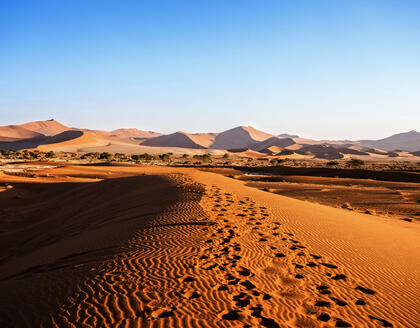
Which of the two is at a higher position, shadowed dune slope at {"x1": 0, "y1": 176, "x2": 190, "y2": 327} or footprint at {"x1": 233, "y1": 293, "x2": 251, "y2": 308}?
footprint at {"x1": 233, "y1": 293, "x2": 251, "y2": 308}

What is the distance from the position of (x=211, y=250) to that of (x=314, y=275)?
2.43 meters

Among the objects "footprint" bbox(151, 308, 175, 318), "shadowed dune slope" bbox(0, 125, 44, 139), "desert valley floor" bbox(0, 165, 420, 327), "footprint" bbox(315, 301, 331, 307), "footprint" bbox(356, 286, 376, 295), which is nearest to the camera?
"footprint" bbox(151, 308, 175, 318)

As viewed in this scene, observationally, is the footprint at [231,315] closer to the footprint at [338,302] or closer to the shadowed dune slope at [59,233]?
the footprint at [338,302]

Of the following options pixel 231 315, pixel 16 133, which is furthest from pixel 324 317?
pixel 16 133

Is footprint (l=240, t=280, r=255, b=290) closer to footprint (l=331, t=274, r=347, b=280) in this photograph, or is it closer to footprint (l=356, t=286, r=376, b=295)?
footprint (l=331, t=274, r=347, b=280)

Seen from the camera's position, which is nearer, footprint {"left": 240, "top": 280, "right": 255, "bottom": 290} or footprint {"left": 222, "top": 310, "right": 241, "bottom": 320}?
footprint {"left": 222, "top": 310, "right": 241, "bottom": 320}

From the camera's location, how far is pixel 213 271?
5.71m

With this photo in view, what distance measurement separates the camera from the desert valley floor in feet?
14.4

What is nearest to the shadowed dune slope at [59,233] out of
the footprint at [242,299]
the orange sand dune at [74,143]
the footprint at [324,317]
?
the footprint at [242,299]

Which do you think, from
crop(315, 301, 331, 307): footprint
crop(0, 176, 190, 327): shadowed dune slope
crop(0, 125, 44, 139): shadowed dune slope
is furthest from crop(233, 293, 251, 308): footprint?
crop(0, 125, 44, 139): shadowed dune slope

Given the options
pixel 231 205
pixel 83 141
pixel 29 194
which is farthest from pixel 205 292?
pixel 83 141

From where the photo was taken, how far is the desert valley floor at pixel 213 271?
4387mm

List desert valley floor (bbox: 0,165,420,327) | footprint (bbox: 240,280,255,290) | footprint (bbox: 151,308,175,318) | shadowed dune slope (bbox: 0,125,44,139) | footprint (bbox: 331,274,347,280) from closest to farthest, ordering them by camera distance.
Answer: footprint (bbox: 151,308,175,318) < desert valley floor (bbox: 0,165,420,327) < footprint (bbox: 240,280,255,290) < footprint (bbox: 331,274,347,280) < shadowed dune slope (bbox: 0,125,44,139)

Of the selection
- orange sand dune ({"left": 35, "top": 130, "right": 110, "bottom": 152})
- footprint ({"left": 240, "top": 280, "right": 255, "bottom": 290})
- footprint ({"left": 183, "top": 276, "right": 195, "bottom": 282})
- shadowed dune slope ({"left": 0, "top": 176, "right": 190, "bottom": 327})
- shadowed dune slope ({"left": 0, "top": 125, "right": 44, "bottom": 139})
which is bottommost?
shadowed dune slope ({"left": 0, "top": 176, "right": 190, "bottom": 327})
